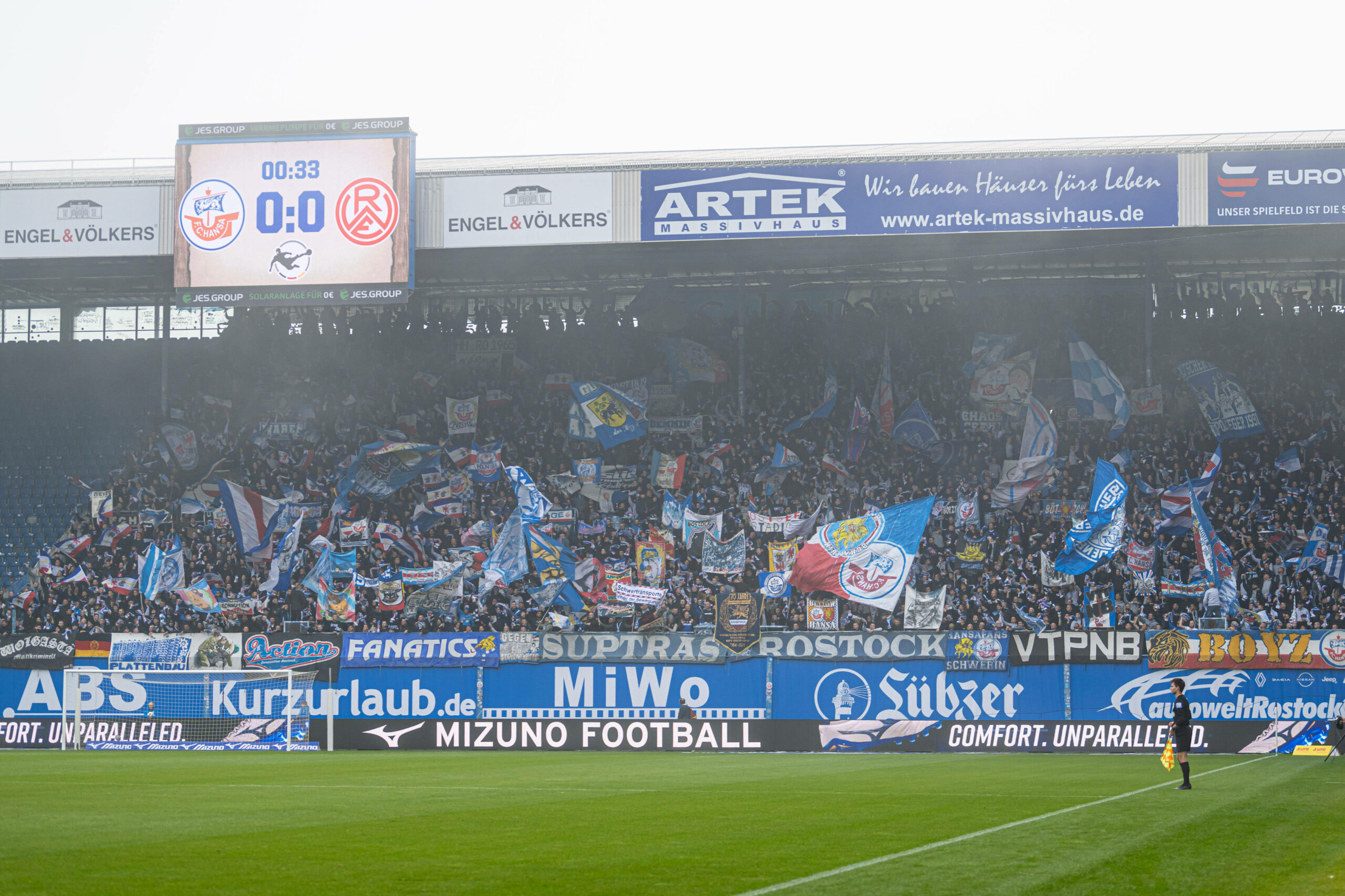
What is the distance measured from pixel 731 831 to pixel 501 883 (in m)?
4.23

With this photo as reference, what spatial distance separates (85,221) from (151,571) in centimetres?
972

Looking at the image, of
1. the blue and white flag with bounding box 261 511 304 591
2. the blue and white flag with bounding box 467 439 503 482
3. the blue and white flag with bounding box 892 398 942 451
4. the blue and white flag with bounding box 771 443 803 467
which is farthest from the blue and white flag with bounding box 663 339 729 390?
the blue and white flag with bounding box 261 511 304 591

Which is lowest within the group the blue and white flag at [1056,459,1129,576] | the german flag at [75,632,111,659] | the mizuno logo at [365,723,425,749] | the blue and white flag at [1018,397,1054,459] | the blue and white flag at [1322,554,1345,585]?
the mizuno logo at [365,723,425,749]

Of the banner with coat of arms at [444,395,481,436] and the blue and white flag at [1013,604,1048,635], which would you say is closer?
the blue and white flag at [1013,604,1048,635]

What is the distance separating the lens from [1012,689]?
32.7 metres

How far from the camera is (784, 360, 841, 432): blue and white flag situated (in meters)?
40.6

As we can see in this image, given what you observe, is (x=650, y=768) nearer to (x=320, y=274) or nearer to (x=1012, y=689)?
(x=1012, y=689)

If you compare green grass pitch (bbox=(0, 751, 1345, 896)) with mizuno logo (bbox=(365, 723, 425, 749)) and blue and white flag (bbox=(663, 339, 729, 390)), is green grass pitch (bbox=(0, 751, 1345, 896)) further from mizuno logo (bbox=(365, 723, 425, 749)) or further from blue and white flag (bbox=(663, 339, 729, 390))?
blue and white flag (bbox=(663, 339, 729, 390))

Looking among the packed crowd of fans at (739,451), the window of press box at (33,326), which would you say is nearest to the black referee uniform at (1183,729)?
the packed crowd of fans at (739,451)

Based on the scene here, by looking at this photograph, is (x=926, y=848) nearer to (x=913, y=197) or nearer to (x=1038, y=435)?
(x=913, y=197)

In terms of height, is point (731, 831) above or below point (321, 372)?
below

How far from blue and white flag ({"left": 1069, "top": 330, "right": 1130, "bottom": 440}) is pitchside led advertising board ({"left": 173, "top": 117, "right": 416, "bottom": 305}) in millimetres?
18788

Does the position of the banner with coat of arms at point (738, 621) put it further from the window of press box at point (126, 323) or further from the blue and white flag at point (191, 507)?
the window of press box at point (126, 323)

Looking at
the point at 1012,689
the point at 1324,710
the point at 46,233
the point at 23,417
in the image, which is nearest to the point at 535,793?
the point at 1012,689
